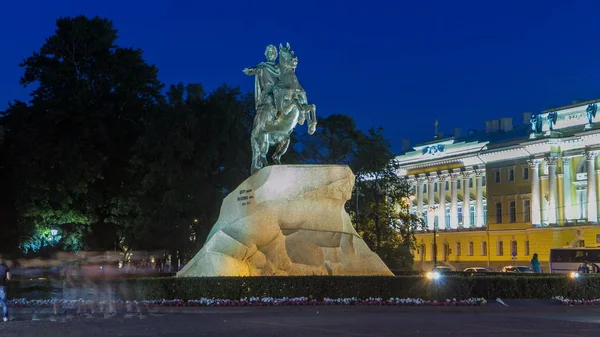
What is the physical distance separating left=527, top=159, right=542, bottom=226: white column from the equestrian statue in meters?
68.7

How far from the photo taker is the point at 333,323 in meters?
19.7

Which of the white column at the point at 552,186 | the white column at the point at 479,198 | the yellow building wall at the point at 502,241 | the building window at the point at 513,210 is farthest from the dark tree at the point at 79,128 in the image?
the white column at the point at 479,198

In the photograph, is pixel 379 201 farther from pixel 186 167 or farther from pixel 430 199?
pixel 430 199

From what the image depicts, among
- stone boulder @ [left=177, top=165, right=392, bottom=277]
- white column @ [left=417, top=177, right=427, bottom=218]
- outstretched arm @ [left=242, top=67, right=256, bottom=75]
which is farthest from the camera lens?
white column @ [left=417, top=177, right=427, bottom=218]

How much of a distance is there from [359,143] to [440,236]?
51.0m

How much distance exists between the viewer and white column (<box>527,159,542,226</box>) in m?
92.7

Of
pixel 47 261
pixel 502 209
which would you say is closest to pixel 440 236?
pixel 502 209

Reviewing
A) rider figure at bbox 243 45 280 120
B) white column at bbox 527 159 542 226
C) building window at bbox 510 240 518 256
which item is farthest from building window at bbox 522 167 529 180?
rider figure at bbox 243 45 280 120

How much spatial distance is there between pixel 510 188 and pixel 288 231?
75.2 meters

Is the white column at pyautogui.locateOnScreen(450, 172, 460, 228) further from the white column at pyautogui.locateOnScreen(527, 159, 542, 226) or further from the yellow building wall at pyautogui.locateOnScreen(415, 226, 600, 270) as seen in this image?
the white column at pyautogui.locateOnScreen(527, 159, 542, 226)

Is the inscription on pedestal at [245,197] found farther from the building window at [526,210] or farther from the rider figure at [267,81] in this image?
the building window at [526,210]

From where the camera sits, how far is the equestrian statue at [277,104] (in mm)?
26250

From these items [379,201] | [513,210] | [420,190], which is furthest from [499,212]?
[379,201]

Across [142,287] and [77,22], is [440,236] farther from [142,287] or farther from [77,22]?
[142,287]
